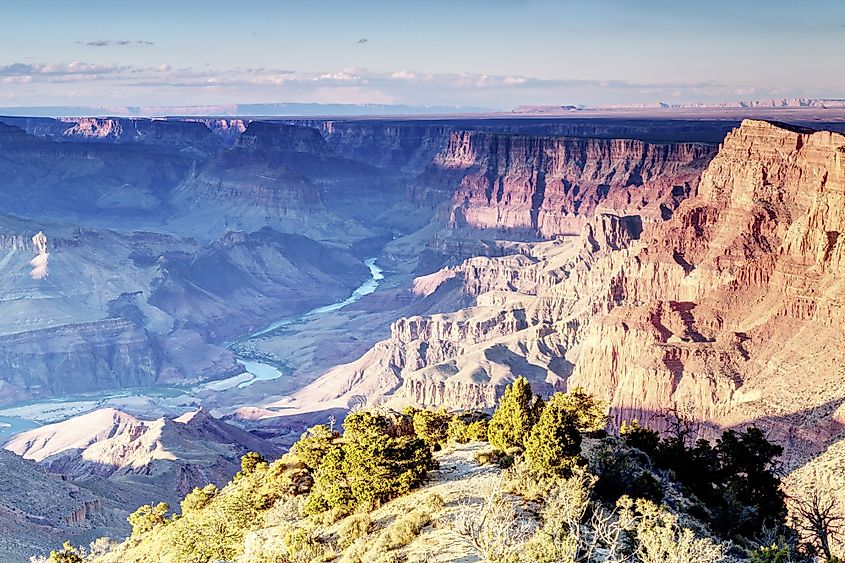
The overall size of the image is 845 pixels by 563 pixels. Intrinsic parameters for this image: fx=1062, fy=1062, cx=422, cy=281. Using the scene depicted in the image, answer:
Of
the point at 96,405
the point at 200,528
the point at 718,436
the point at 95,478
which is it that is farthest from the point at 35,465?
the point at 96,405

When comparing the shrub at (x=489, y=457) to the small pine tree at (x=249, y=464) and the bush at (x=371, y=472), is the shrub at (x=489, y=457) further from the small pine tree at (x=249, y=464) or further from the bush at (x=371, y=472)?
the small pine tree at (x=249, y=464)

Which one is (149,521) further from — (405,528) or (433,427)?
(405,528)

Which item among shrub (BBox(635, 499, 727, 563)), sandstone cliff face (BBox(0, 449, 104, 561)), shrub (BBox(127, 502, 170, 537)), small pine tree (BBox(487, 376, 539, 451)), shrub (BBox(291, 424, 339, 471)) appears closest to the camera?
shrub (BBox(635, 499, 727, 563))

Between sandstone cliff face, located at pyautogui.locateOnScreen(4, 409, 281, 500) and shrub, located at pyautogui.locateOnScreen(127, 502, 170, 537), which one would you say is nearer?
shrub, located at pyautogui.locateOnScreen(127, 502, 170, 537)

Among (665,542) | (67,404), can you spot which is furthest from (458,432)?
(67,404)

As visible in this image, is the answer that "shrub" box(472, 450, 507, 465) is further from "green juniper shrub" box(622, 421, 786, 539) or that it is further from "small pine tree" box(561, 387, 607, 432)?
"green juniper shrub" box(622, 421, 786, 539)

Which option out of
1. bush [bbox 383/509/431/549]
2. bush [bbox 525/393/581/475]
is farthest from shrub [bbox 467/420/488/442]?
bush [bbox 383/509/431/549]

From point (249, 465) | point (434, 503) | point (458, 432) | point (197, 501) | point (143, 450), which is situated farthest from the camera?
point (143, 450)

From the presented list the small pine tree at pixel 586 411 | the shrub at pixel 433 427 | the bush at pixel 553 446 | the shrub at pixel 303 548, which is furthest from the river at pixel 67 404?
the bush at pixel 553 446
